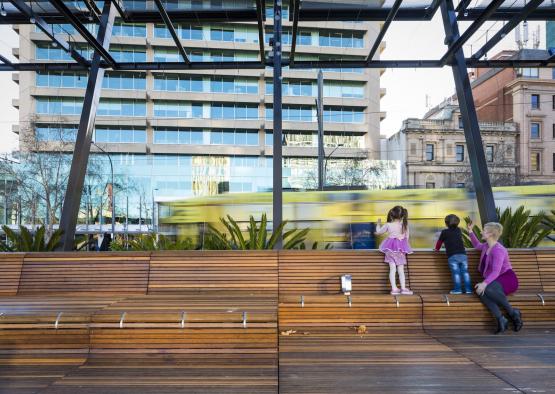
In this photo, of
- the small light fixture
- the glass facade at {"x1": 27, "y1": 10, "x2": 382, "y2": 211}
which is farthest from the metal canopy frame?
the glass facade at {"x1": 27, "y1": 10, "x2": 382, "y2": 211}

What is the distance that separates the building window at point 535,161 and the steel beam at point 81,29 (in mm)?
55126

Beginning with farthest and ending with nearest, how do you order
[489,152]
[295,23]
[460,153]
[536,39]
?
[460,153], [489,152], [536,39], [295,23]

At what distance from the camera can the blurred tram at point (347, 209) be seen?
1527cm

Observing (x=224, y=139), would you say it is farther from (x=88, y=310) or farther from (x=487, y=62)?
(x=88, y=310)

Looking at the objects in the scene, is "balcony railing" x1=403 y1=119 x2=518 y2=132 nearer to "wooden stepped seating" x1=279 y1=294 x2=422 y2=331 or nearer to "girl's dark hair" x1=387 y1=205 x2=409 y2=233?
"girl's dark hair" x1=387 y1=205 x2=409 y2=233

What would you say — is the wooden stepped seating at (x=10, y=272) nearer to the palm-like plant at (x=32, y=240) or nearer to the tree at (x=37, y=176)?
the palm-like plant at (x=32, y=240)

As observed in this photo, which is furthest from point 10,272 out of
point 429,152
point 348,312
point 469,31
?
point 429,152

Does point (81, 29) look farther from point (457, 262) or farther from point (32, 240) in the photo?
point (457, 262)

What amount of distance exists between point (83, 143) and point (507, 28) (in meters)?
6.15

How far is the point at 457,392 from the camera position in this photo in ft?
10.2

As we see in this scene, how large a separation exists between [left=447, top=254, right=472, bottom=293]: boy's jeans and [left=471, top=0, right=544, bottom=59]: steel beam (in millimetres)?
2866

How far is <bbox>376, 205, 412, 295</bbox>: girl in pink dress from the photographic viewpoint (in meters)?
5.57

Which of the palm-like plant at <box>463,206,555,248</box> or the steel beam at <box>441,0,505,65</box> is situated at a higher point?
the steel beam at <box>441,0,505,65</box>

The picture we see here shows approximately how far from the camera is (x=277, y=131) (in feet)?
23.4
